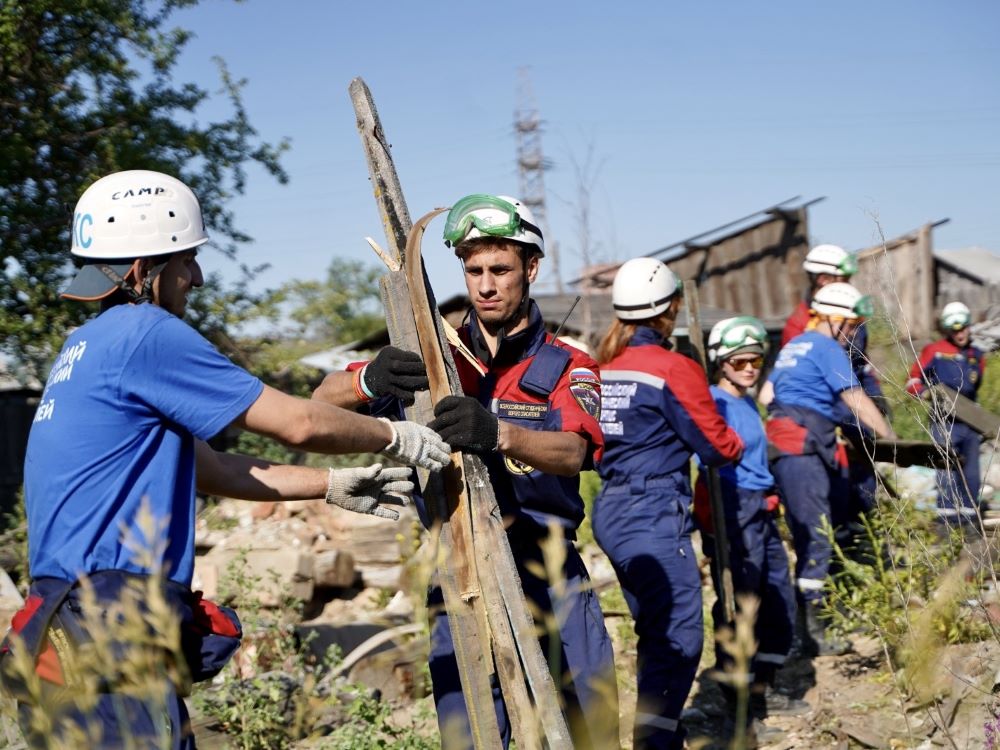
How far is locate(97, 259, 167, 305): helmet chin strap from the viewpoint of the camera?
283 centimetres

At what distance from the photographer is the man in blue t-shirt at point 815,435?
6332 millimetres

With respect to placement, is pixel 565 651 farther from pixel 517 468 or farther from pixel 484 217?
pixel 484 217

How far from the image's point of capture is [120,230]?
2.85 meters

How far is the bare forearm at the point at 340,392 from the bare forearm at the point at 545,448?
1.87 feet

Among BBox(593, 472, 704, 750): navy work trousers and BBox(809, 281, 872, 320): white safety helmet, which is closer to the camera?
BBox(593, 472, 704, 750): navy work trousers

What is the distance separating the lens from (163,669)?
7.93 feet

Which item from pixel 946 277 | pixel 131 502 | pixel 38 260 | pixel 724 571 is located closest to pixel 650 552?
pixel 724 571

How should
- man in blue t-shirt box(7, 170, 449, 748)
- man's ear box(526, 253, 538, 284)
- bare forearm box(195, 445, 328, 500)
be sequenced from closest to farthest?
man in blue t-shirt box(7, 170, 449, 748)
bare forearm box(195, 445, 328, 500)
man's ear box(526, 253, 538, 284)

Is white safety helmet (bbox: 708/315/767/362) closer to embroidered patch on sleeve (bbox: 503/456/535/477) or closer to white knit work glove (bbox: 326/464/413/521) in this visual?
embroidered patch on sleeve (bbox: 503/456/535/477)

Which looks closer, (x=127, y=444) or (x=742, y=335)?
(x=127, y=444)

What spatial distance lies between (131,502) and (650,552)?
2541 millimetres

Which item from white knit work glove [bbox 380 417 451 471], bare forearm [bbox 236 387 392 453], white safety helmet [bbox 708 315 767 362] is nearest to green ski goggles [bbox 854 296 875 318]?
white safety helmet [bbox 708 315 767 362]

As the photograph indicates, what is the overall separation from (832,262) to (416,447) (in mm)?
5552

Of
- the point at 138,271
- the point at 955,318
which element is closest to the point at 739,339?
the point at 138,271
